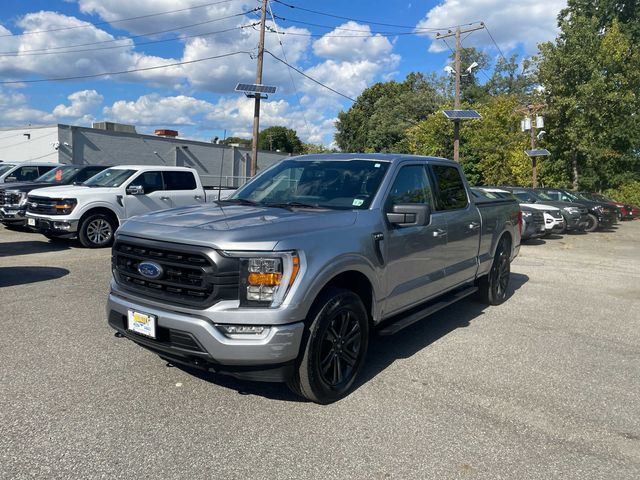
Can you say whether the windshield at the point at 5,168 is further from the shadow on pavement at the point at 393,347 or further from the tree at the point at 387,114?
the tree at the point at 387,114

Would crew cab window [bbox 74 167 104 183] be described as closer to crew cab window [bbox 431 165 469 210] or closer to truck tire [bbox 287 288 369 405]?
crew cab window [bbox 431 165 469 210]

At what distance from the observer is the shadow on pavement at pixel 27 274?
7270 mm

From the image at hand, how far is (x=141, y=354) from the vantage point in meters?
4.48

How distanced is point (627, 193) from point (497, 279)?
3119 cm

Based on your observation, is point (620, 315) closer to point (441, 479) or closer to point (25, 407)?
point (441, 479)

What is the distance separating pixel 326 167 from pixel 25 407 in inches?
121

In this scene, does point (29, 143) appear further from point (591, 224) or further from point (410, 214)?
point (410, 214)

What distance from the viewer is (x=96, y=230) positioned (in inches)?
421

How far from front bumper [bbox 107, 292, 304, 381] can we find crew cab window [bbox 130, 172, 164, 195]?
8493 mm

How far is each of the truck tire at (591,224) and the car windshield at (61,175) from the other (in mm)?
18754

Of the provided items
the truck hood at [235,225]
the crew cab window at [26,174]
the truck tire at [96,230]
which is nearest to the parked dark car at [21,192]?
the crew cab window at [26,174]

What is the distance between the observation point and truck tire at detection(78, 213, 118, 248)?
10.5 m

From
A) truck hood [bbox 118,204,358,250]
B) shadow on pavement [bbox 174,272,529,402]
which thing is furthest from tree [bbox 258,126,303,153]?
truck hood [bbox 118,204,358,250]

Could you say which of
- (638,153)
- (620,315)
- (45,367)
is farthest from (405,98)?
(45,367)
